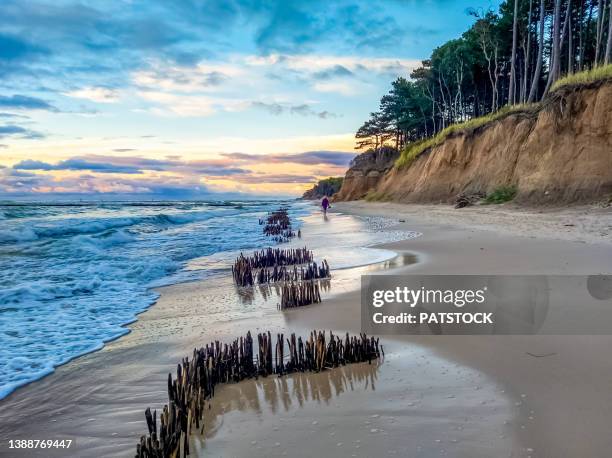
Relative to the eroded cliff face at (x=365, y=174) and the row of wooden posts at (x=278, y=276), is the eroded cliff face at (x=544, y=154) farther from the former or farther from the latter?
the eroded cliff face at (x=365, y=174)

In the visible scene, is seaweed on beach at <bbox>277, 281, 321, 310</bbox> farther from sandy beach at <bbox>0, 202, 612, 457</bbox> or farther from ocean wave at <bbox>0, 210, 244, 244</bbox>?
ocean wave at <bbox>0, 210, 244, 244</bbox>

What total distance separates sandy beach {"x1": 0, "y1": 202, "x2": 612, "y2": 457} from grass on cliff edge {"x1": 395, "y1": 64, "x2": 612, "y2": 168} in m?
21.0

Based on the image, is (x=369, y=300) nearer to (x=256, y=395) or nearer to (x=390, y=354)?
(x=390, y=354)

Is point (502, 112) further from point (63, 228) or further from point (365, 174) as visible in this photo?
point (365, 174)

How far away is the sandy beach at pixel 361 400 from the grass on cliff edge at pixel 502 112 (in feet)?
69.0

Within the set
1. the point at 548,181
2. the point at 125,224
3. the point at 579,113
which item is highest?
the point at 579,113

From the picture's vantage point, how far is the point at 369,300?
634 cm

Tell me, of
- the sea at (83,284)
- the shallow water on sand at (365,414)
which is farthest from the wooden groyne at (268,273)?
the shallow water on sand at (365,414)

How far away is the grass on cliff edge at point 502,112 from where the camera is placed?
19828 mm

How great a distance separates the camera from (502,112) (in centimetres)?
2852

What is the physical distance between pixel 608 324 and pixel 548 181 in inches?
723

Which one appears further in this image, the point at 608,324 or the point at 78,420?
the point at 608,324

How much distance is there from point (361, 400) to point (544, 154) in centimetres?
2235

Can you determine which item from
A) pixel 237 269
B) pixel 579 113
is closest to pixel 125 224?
pixel 237 269
